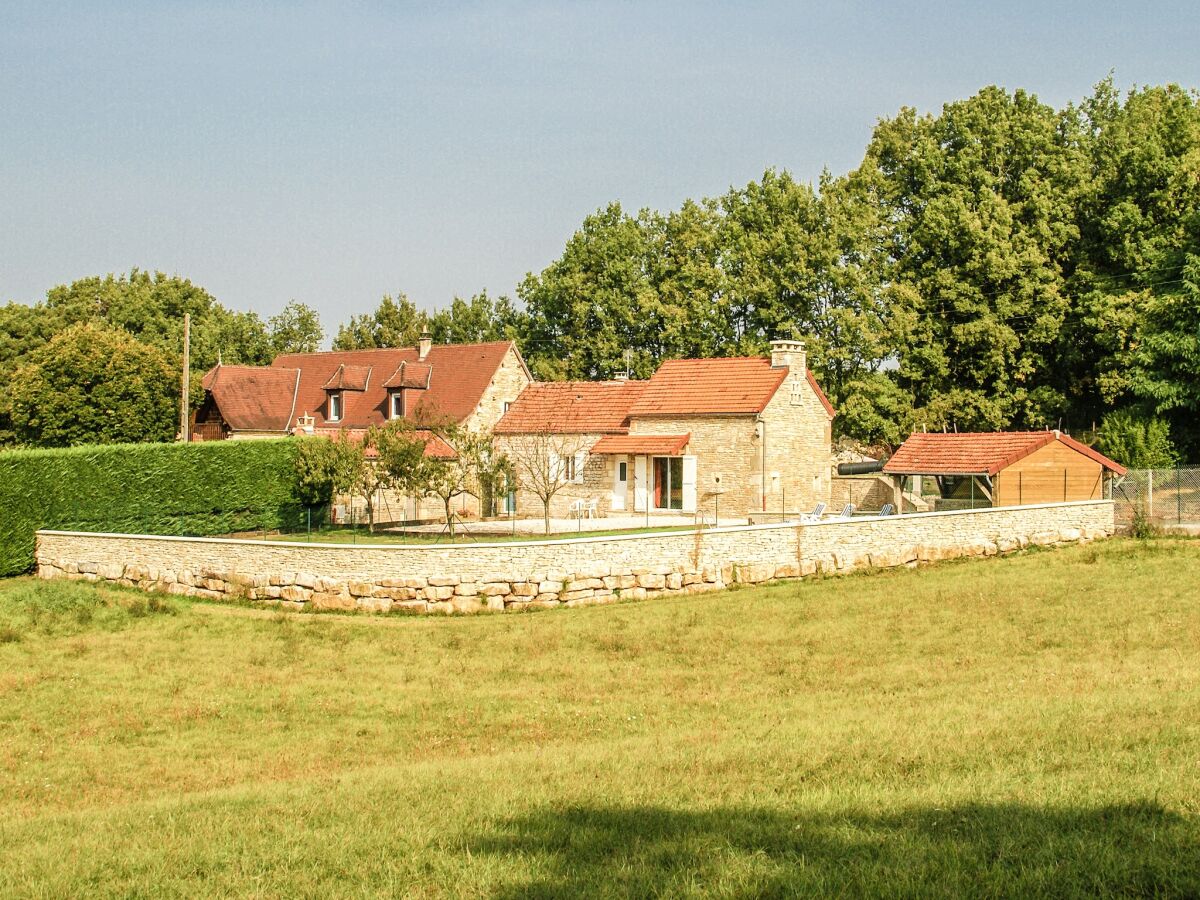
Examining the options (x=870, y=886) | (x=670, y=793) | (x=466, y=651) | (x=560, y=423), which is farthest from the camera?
(x=560, y=423)

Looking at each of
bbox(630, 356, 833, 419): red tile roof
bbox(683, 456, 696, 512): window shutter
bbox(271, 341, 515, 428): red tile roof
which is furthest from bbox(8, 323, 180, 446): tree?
bbox(683, 456, 696, 512): window shutter

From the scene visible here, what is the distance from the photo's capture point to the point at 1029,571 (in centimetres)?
2694

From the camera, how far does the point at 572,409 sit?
4453 cm

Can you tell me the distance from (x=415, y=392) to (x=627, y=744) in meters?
37.1

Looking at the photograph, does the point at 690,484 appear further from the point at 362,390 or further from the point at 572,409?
the point at 362,390

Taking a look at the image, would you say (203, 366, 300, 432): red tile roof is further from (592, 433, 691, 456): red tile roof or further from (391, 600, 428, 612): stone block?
(391, 600, 428, 612): stone block

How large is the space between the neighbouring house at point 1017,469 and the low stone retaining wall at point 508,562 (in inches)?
182

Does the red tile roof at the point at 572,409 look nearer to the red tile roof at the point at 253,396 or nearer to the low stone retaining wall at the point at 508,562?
the red tile roof at the point at 253,396

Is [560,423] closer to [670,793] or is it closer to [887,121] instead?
[887,121]

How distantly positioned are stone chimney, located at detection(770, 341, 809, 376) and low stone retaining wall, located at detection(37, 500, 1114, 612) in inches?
458

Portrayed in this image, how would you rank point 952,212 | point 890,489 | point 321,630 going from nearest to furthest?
point 321,630 < point 890,489 < point 952,212

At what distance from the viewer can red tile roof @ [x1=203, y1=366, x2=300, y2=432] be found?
50906 mm

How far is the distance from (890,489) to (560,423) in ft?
41.3

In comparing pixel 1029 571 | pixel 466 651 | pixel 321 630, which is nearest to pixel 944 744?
pixel 466 651
